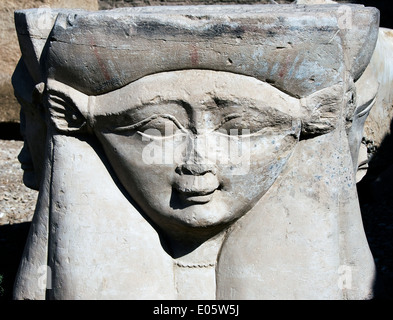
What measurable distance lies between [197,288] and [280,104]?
745mm

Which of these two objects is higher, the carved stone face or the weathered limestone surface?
the weathered limestone surface

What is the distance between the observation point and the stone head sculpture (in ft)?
7.12

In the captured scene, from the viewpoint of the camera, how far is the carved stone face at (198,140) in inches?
87.0

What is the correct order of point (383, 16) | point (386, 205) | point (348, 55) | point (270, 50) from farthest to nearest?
point (383, 16) < point (386, 205) < point (348, 55) < point (270, 50)

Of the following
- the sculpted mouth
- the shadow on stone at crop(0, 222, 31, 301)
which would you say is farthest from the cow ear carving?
the shadow on stone at crop(0, 222, 31, 301)

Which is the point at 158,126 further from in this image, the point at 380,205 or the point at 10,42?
the point at 10,42

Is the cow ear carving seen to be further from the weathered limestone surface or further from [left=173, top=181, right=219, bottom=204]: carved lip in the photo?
the weathered limestone surface

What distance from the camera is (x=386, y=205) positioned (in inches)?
166

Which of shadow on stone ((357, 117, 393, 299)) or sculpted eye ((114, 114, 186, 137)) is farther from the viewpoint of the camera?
A: shadow on stone ((357, 117, 393, 299))

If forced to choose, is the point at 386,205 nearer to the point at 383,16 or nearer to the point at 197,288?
the point at 383,16

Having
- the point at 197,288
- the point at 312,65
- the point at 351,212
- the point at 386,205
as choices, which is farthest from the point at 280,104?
the point at 386,205

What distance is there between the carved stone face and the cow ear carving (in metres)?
0.05

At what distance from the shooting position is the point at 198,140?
2.23 m

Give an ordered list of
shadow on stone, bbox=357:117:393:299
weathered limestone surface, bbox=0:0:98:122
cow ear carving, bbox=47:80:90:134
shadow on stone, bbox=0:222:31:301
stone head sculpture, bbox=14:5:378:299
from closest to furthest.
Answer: stone head sculpture, bbox=14:5:378:299 → cow ear carving, bbox=47:80:90:134 → shadow on stone, bbox=0:222:31:301 → shadow on stone, bbox=357:117:393:299 → weathered limestone surface, bbox=0:0:98:122
